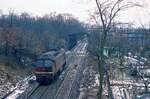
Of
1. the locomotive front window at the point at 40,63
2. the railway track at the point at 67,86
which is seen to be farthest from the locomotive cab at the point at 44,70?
the railway track at the point at 67,86

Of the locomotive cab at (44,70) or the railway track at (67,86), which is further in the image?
the locomotive cab at (44,70)

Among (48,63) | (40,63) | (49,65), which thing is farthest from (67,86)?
(40,63)

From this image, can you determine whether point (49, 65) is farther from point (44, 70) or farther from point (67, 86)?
point (67, 86)

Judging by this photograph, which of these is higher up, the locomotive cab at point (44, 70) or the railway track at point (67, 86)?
the locomotive cab at point (44, 70)

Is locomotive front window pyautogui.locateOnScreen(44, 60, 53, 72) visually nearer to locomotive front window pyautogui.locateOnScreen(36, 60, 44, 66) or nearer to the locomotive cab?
the locomotive cab

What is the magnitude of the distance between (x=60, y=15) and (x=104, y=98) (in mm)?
92114

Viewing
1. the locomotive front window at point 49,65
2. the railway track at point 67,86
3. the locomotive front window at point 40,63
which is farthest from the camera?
the locomotive front window at point 40,63

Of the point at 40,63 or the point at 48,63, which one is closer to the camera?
the point at 48,63

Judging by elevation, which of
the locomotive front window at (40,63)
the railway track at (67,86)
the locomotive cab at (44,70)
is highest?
the locomotive front window at (40,63)

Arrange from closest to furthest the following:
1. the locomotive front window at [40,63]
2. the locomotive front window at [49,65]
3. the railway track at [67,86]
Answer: the railway track at [67,86] → the locomotive front window at [49,65] → the locomotive front window at [40,63]

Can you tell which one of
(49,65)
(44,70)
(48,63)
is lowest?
(44,70)

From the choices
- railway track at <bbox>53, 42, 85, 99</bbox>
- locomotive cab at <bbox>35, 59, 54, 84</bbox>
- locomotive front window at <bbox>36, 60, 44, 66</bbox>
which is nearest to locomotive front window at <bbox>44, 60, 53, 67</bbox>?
locomotive cab at <bbox>35, 59, 54, 84</bbox>

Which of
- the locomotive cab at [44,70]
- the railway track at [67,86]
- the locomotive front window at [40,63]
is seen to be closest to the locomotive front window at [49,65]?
the locomotive cab at [44,70]

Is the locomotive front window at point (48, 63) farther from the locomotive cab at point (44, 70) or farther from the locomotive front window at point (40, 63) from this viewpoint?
the locomotive front window at point (40, 63)
